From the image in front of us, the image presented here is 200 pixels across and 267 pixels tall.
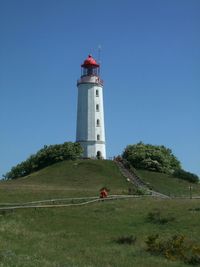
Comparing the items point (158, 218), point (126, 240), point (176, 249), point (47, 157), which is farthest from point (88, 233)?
point (47, 157)

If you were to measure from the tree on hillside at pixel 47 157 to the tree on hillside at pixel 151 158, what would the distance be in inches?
336

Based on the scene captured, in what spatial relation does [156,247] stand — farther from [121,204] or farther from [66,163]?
[66,163]

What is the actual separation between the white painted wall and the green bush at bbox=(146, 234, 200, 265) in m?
65.0

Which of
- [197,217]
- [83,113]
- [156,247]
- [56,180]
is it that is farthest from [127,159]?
[156,247]

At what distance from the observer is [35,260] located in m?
17.7

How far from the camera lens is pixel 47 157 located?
278 feet

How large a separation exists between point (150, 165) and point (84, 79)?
19.3 metres

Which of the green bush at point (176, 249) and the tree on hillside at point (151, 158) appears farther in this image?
the tree on hillside at point (151, 158)

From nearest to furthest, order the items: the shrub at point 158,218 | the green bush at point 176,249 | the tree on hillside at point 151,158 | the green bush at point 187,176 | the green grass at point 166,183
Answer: the green bush at point 176,249 → the shrub at point 158,218 → the green grass at point 166,183 → the green bush at point 187,176 → the tree on hillside at point 151,158

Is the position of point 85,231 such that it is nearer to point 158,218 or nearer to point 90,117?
point 158,218

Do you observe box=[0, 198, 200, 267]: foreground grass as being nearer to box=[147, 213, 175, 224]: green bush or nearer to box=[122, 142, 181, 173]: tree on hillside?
box=[147, 213, 175, 224]: green bush

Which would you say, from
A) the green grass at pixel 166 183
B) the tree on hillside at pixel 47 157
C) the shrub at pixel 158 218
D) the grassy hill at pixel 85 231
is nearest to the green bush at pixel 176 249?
the grassy hill at pixel 85 231

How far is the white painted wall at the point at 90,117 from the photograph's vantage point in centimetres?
8800

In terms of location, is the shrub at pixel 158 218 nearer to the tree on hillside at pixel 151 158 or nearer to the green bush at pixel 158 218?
the green bush at pixel 158 218
